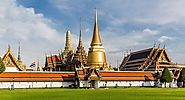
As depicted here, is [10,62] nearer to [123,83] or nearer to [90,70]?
[90,70]

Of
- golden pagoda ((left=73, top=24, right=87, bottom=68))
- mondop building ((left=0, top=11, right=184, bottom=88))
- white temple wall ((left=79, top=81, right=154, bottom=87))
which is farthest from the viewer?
golden pagoda ((left=73, top=24, right=87, bottom=68))

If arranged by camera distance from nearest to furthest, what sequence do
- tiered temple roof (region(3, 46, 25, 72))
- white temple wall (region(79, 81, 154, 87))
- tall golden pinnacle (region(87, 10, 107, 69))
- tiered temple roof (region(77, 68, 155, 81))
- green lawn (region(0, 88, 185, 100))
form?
green lawn (region(0, 88, 185, 100)) → white temple wall (region(79, 81, 154, 87)) → tiered temple roof (region(77, 68, 155, 81)) → tiered temple roof (region(3, 46, 25, 72)) → tall golden pinnacle (region(87, 10, 107, 69))

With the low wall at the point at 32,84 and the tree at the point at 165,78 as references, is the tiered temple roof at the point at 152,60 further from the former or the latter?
the low wall at the point at 32,84

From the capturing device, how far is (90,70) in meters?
82.1

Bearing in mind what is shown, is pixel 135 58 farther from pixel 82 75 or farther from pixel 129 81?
pixel 82 75

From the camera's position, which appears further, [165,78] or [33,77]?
[165,78]

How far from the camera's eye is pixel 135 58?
11519 centimetres

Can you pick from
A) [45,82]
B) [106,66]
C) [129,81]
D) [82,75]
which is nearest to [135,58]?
[106,66]

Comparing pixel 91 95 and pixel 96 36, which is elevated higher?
pixel 96 36

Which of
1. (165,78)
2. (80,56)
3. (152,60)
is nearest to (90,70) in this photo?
(165,78)

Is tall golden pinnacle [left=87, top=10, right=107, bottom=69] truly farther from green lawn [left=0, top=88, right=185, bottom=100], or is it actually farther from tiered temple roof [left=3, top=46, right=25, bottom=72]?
green lawn [left=0, top=88, right=185, bottom=100]

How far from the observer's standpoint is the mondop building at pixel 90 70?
7825 cm

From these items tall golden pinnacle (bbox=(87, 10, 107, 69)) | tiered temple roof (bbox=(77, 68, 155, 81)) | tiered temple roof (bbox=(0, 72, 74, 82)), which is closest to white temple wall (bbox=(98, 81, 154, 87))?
tiered temple roof (bbox=(77, 68, 155, 81))

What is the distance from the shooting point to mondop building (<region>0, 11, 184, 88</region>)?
78.2m
